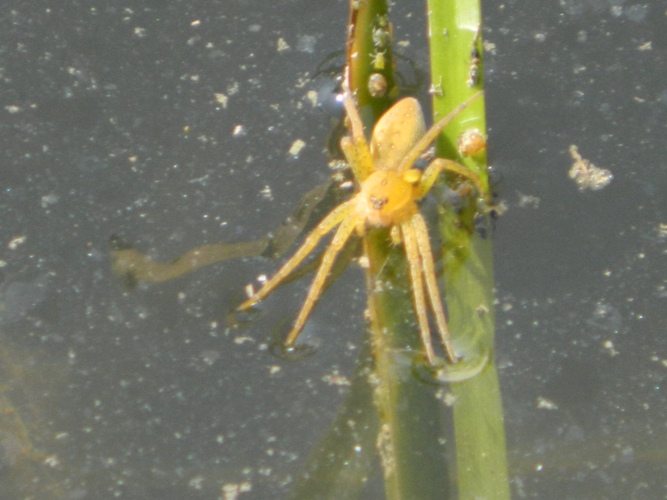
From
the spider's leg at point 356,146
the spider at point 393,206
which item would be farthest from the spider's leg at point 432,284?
the spider's leg at point 356,146

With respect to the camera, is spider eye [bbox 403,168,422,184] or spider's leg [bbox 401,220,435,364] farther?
spider eye [bbox 403,168,422,184]

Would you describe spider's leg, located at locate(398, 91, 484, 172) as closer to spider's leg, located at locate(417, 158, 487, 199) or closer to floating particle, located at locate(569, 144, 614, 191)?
spider's leg, located at locate(417, 158, 487, 199)

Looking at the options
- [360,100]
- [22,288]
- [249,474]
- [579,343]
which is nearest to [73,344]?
[22,288]

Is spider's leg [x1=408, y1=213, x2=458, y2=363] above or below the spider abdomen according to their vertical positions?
below

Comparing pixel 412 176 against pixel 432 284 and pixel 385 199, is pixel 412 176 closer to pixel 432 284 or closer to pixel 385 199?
pixel 385 199

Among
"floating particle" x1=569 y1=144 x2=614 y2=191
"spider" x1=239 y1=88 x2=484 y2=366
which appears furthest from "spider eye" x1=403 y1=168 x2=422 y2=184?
"floating particle" x1=569 y1=144 x2=614 y2=191

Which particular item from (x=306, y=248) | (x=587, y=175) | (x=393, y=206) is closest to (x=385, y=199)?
(x=393, y=206)
